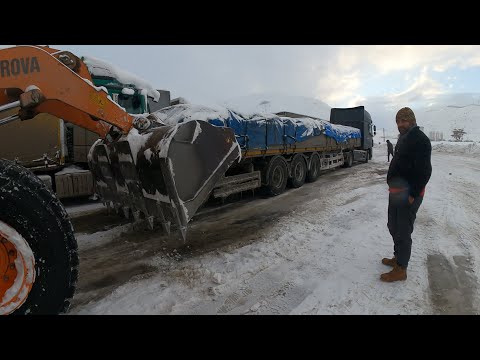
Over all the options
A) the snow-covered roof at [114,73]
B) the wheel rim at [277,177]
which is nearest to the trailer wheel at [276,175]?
the wheel rim at [277,177]

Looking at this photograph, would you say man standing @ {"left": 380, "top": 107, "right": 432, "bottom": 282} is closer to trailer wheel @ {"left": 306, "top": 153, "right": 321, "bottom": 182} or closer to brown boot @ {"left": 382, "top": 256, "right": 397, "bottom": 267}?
brown boot @ {"left": 382, "top": 256, "right": 397, "bottom": 267}

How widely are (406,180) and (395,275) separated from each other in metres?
1.06

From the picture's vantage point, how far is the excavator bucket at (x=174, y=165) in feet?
10.2

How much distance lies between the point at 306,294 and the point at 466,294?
160cm

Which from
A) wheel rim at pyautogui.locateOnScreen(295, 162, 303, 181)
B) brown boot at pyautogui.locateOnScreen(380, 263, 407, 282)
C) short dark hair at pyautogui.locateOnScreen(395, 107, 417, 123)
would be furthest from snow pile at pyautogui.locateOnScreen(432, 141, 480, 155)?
brown boot at pyautogui.locateOnScreen(380, 263, 407, 282)

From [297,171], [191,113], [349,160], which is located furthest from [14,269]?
[349,160]

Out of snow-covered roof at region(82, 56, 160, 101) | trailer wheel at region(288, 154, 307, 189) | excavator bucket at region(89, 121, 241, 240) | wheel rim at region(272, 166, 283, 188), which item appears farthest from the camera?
trailer wheel at region(288, 154, 307, 189)

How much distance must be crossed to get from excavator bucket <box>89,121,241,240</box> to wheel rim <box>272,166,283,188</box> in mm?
4260

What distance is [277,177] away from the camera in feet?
26.2

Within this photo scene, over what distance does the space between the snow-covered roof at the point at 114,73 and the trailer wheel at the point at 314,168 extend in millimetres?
5656

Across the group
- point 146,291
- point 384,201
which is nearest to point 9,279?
point 146,291

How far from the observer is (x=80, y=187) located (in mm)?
7168

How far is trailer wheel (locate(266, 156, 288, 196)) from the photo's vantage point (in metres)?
7.60

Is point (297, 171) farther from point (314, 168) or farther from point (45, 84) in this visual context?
point (45, 84)
